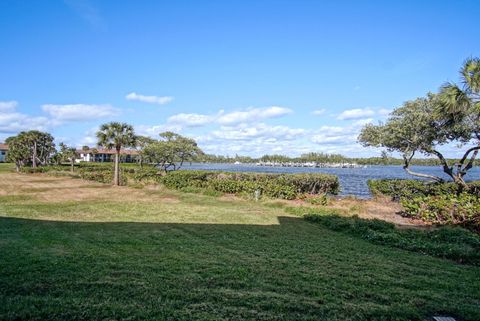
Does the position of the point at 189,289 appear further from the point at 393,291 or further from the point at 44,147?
the point at 44,147

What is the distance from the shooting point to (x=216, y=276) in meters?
5.06

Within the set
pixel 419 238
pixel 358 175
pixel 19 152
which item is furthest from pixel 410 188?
pixel 19 152

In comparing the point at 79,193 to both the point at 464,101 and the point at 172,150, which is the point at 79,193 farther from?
the point at 464,101

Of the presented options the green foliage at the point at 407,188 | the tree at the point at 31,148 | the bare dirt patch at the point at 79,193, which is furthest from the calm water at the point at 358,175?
the tree at the point at 31,148

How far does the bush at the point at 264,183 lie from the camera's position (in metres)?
18.7

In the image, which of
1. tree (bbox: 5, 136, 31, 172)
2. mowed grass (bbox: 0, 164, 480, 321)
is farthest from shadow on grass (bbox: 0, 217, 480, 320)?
tree (bbox: 5, 136, 31, 172)

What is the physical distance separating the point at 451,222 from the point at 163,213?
9.91m

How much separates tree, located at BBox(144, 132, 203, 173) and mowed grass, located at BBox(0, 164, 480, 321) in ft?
79.8

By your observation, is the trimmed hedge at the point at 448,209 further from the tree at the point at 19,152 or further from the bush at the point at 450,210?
the tree at the point at 19,152

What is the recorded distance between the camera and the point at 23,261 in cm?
552

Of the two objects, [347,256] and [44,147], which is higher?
[44,147]

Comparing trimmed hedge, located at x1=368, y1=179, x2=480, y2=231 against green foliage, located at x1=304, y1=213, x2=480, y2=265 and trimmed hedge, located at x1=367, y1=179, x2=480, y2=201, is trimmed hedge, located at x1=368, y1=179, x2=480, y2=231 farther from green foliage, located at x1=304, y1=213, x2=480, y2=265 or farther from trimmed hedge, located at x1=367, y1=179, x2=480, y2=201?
trimmed hedge, located at x1=367, y1=179, x2=480, y2=201

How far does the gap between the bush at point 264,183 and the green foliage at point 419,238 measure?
295 inches

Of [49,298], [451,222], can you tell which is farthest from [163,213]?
[451,222]
